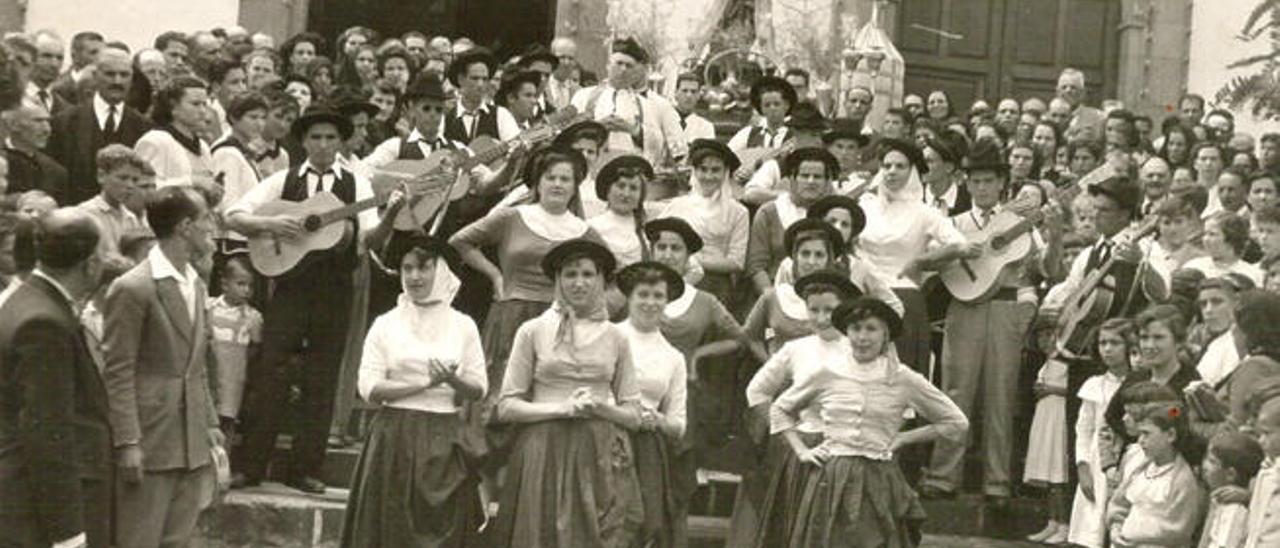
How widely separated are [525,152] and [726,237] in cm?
128

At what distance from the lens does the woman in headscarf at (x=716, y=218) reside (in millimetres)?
13680

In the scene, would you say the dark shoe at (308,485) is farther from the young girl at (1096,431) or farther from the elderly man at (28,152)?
the young girl at (1096,431)

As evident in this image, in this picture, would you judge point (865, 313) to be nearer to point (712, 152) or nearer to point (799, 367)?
point (799, 367)

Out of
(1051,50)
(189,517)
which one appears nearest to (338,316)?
(189,517)

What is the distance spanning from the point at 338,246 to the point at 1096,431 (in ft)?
13.3

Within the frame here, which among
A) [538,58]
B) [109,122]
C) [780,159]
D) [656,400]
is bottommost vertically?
[656,400]

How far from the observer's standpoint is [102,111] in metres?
13.8

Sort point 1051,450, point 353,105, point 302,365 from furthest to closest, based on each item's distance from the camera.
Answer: point 353,105 → point 1051,450 → point 302,365

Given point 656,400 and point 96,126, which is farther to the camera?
point 96,126

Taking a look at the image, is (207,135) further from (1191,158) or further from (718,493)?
(1191,158)

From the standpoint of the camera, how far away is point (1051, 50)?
2706cm

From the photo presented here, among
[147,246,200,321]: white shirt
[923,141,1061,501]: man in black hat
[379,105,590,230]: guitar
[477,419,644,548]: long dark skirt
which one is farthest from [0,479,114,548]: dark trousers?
[923,141,1061,501]: man in black hat

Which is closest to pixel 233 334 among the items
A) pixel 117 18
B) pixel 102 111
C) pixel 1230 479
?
pixel 102 111

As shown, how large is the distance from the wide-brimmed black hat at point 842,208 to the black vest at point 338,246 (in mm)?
2455
